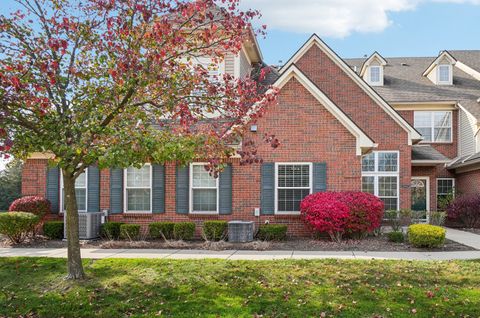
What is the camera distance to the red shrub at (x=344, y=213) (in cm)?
1412

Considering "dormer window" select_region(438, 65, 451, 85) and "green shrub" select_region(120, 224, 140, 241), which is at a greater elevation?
"dormer window" select_region(438, 65, 451, 85)

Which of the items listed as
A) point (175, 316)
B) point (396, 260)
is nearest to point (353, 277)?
point (396, 260)

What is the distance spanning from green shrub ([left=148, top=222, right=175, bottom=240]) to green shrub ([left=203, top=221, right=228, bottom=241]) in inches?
44.8

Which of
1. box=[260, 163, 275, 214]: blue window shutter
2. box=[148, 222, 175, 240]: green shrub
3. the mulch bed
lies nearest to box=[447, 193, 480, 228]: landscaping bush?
the mulch bed

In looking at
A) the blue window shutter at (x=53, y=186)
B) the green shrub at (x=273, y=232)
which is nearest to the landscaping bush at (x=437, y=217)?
the green shrub at (x=273, y=232)

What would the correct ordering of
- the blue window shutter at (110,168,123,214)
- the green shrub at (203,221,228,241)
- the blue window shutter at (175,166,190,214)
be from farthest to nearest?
the blue window shutter at (110,168,123,214) → the blue window shutter at (175,166,190,214) → the green shrub at (203,221,228,241)

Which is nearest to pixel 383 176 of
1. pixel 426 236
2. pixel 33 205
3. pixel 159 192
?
pixel 426 236

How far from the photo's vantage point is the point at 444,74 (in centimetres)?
2764

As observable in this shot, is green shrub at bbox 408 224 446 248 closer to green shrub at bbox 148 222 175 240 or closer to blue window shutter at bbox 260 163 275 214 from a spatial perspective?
blue window shutter at bbox 260 163 275 214

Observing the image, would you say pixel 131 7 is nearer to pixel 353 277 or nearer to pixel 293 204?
pixel 353 277

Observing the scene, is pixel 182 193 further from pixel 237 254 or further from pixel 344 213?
pixel 344 213

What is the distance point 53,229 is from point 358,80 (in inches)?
529

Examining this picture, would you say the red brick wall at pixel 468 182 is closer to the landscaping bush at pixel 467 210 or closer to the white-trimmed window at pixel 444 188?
the white-trimmed window at pixel 444 188

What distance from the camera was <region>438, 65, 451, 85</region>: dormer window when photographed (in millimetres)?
27547
